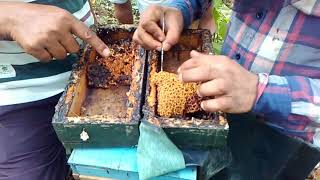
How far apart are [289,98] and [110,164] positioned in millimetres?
533

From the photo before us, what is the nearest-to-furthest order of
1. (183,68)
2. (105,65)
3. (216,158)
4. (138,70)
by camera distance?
1. (183,68)
2. (216,158)
3. (138,70)
4. (105,65)

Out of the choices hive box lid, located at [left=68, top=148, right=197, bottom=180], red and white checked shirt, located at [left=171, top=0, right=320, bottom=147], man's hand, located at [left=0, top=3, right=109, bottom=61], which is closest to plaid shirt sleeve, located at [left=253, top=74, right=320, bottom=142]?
red and white checked shirt, located at [left=171, top=0, right=320, bottom=147]

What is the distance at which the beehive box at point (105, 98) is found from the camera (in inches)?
42.9

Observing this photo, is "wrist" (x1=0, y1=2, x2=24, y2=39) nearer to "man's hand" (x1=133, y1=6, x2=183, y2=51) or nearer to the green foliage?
"man's hand" (x1=133, y1=6, x2=183, y2=51)

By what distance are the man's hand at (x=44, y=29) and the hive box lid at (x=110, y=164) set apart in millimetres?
329

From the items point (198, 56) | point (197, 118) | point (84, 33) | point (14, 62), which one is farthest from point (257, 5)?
point (14, 62)

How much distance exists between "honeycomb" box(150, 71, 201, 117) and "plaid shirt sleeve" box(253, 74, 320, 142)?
0.62 ft

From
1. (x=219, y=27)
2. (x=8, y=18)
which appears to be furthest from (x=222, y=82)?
(x=219, y=27)

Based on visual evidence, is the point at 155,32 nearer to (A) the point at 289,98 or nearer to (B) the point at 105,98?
(B) the point at 105,98

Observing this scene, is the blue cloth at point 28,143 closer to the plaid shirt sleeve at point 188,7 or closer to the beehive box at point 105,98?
the beehive box at point 105,98

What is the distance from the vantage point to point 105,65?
1396mm

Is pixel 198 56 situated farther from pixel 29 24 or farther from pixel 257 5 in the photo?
pixel 29 24

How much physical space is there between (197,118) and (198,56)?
8.3 inches

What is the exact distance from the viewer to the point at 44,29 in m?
1.19
